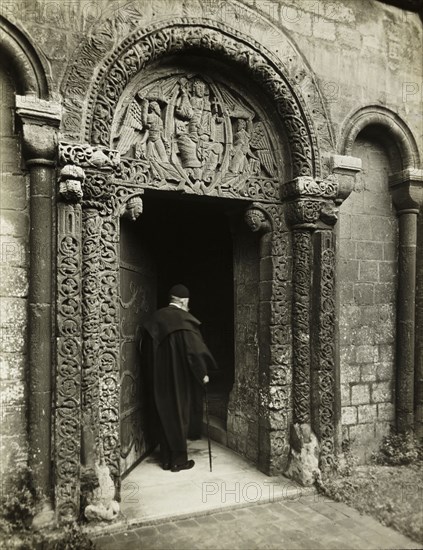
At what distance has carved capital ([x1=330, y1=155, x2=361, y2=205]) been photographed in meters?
5.33

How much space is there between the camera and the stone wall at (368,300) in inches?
224

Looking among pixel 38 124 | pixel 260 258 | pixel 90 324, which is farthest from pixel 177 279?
pixel 38 124

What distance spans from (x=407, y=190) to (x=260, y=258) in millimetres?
1871

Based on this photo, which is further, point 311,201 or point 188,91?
point 311,201

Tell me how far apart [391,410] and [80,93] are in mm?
4573

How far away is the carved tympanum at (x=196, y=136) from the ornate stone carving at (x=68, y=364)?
99 cm

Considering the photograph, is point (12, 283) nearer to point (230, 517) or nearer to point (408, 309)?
point (230, 517)

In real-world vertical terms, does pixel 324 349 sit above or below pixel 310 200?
below

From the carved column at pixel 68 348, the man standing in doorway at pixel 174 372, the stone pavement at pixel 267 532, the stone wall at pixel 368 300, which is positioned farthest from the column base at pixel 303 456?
the carved column at pixel 68 348

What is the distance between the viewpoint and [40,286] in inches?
162

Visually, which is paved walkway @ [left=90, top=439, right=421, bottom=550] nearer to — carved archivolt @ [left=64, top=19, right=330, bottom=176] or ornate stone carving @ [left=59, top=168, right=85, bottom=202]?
ornate stone carving @ [left=59, top=168, right=85, bottom=202]

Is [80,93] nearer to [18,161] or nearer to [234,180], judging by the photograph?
[18,161]

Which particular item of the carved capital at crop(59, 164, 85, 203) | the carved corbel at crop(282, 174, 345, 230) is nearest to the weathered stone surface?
the carved corbel at crop(282, 174, 345, 230)

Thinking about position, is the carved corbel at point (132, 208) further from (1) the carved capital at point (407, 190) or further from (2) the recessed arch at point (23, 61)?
(1) the carved capital at point (407, 190)
